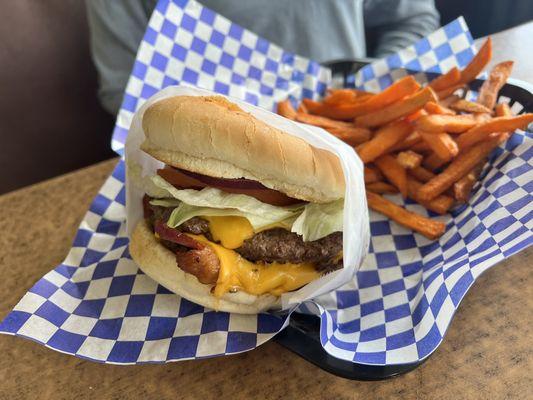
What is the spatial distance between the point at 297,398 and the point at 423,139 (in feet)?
3.39

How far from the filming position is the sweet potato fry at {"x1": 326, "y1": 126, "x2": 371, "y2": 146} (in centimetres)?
186

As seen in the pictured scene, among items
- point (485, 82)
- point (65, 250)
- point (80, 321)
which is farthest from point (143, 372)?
point (485, 82)

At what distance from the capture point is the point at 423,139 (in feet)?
5.80

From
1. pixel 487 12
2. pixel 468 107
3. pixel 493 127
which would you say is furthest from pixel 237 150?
pixel 487 12

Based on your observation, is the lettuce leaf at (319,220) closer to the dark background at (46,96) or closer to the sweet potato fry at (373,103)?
the sweet potato fry at (373,103)

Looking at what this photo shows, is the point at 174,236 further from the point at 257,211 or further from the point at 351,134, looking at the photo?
the point at 351,134

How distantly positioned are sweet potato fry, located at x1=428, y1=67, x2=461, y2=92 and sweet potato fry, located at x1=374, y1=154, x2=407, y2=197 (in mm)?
355

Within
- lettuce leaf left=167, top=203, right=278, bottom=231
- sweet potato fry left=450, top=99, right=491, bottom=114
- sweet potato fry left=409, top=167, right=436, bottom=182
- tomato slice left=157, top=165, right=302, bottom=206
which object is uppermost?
sweet potato fry left=450, top=99, right=491, bottom=114

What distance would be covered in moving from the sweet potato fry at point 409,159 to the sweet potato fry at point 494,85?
1.12 ft

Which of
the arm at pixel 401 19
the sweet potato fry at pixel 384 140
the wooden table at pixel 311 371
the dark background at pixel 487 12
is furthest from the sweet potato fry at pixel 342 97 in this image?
the dark background at pixel 487 12

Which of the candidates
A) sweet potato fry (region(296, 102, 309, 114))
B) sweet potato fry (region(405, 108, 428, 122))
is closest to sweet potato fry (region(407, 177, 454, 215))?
sweet potato fry (region(405, 108, 428, 122))

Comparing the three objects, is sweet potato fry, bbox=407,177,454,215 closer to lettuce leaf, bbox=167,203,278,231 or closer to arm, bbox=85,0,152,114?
lettuce leaf, bbox=167,203,278,231

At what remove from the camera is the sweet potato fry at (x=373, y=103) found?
5.83 ft

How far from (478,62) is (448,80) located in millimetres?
121
